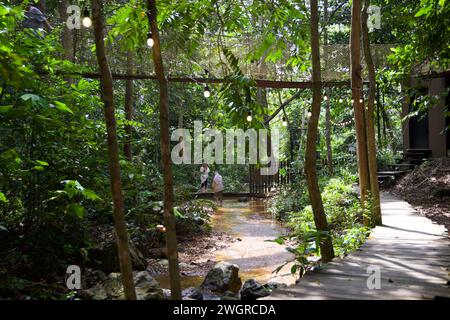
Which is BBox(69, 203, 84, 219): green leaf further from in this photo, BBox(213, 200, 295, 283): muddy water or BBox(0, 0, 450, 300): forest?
BBox(213, 200, 295, 283): muddy water

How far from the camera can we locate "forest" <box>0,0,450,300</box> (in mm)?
3387

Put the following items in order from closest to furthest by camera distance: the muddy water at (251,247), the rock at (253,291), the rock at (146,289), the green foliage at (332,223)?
1. the rock at (146,289)
2. the green foliage at (332,223)
3. the rock at (253,291)
4. the muddy water at (251,247)

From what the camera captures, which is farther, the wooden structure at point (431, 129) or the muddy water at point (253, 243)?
the wooden structure at point (431, 129)

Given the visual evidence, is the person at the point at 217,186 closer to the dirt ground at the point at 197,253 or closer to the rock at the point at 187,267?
the dirt ground at the point at 197,253

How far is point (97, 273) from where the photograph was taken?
6180 mm

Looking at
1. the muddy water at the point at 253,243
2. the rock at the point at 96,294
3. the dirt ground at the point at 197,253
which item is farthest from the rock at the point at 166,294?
the muddy water at the point at 253,243

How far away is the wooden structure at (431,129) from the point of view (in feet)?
45.9

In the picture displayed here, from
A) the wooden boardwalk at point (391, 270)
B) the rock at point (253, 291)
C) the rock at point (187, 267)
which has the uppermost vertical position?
the wooden boardwalk at point (391, 270)

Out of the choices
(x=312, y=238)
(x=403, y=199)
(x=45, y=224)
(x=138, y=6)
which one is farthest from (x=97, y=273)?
(x=403, y=199)

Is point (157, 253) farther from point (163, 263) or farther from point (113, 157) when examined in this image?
point (113, 157)

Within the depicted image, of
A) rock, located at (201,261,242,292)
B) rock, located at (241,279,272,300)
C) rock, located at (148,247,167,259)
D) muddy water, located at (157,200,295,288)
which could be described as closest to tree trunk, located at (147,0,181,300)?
muddy water, located at (157,200,295,288)

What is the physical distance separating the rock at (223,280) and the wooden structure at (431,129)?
9.69m

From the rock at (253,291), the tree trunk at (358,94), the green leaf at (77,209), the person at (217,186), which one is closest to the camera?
the green leaf at (77,209)

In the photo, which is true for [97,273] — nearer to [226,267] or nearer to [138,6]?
[226,267]
